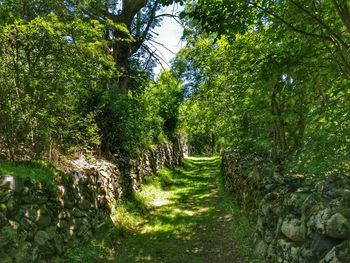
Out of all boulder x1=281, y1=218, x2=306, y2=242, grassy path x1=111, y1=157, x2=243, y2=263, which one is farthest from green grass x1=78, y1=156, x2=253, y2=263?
boulder x1=281, y1=218, x2=306, y2=242

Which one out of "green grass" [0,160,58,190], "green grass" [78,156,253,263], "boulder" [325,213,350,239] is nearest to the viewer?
"boulder" [325,213,350,239]

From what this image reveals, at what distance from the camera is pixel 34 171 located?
6520 mm

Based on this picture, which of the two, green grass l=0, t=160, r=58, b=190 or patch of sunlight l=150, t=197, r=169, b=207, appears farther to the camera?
patch of sunlight l=150, t=197, r=169, b=207

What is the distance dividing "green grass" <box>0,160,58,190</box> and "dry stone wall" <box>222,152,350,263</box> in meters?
4.00

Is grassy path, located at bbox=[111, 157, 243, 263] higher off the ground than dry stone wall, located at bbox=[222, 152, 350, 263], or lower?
lower

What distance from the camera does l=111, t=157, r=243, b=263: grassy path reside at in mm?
7473

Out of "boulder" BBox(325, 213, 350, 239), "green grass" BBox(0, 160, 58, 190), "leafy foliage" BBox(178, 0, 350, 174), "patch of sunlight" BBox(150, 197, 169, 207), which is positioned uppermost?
"leafy foliage" BBox(178, 0, 350, 174)

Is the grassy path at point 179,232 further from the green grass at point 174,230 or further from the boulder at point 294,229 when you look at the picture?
the boulder at point 294,229

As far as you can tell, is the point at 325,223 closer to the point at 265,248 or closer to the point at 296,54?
the point at 265,248

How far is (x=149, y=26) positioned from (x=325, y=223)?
516 inches

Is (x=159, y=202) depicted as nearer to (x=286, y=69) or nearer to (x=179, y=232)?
(x=179, y=232)

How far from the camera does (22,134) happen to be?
23.7 feet

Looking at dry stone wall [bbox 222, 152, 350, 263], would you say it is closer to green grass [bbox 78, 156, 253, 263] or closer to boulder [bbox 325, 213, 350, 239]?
boulder [bbox 325, 213, 350, 239]

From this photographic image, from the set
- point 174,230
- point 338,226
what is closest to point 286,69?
point 338,226
